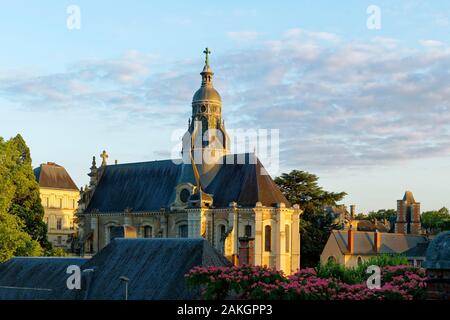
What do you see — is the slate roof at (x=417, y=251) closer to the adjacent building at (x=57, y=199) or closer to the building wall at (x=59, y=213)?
the adjacent building at (x=57, y=199)

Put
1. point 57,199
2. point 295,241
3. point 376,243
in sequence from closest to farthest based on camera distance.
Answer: point 295,241 → point 376,243 → point 57,199

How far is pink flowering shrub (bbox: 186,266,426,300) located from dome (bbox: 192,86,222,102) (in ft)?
151

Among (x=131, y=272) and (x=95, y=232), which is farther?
(x=95, y=232)

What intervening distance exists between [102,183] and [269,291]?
5540 centimetres

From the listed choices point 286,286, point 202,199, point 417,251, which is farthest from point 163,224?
point 286,286

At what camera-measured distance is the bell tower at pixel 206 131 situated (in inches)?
2704

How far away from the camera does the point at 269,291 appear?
70.5ft

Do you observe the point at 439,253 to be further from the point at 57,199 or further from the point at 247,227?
the point at 57,199

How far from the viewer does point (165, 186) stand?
228ft

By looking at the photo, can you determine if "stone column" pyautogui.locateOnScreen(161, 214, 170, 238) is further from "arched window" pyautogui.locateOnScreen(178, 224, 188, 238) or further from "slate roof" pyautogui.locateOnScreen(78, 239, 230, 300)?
"slate roof" pyautogui.locateOnScreen(78, 239, 230, 300)

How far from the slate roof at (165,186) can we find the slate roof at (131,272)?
2914 cm

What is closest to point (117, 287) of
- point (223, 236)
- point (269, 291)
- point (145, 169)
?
point (269, 291)

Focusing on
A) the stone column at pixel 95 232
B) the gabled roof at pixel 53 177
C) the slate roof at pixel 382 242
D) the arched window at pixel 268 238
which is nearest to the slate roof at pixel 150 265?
the arched window at pixel 268 238

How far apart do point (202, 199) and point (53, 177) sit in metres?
52.2
